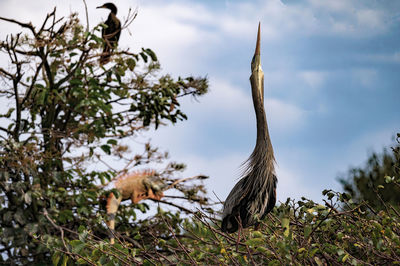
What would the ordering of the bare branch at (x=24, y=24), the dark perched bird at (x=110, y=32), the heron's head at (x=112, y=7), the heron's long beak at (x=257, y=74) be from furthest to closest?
the heron's head at (x=112, y=7), the dark perched bird at (x=110, y=32), the bare branch at (x=24, y=24), the heron's long beak at (x=257, y=74)

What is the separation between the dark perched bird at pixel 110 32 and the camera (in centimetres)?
621

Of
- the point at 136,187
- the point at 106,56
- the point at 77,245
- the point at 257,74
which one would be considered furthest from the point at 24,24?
the point at 257,74

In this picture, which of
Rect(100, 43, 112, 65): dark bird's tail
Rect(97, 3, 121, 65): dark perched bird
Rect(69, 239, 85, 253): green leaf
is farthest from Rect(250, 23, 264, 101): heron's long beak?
Rect(100, 43, 112, 65): dark bird's tail

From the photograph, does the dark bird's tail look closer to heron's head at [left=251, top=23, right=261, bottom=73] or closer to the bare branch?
the bare branch

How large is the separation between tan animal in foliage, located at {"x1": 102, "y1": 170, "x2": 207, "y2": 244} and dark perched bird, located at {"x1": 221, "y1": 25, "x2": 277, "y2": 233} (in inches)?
130

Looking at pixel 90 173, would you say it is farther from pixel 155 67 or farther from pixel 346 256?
pixel 346 256

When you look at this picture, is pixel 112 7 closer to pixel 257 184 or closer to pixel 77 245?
pixel 77 245

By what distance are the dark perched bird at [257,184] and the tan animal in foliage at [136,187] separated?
3312 mm

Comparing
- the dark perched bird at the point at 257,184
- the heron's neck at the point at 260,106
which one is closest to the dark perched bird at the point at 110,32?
the heron's neck at the point at 260,106

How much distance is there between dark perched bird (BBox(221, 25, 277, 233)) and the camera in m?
3.11

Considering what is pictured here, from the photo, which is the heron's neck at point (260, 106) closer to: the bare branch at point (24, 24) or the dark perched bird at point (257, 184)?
the dark perched bird at point (257, 184)

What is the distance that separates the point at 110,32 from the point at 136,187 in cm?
211

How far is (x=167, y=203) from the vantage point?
6.85 metres

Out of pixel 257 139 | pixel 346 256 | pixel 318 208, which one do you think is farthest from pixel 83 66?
pixel 346 256
